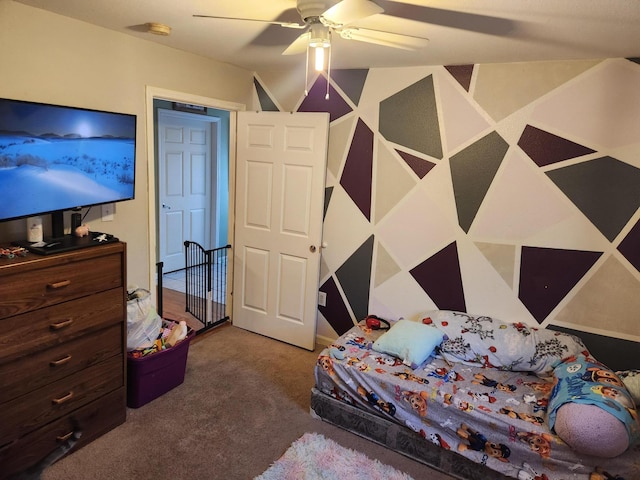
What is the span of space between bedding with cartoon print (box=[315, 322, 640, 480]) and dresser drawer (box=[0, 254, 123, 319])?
4.50ft

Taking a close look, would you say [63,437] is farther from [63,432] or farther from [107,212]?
[107,212]

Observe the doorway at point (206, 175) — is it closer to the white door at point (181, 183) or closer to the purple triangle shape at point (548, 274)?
the white door at point (181, 183)

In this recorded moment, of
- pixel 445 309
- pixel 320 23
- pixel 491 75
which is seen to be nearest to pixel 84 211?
pixel 320 23

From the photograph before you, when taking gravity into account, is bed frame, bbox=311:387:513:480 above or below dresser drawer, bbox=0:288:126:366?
below

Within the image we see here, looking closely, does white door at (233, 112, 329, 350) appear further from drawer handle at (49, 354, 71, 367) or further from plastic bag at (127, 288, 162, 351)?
drawer handle at (49, 354, 71, 367)

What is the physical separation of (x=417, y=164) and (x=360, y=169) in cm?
46

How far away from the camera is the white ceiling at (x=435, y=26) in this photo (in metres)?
1.84

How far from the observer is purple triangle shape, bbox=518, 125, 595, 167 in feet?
8.83

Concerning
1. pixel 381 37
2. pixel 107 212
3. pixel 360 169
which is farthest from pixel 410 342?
pixel 107 212

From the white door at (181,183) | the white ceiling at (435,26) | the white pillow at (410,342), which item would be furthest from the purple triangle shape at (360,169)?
the white door at (181,183)

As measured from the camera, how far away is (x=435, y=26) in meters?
2.12

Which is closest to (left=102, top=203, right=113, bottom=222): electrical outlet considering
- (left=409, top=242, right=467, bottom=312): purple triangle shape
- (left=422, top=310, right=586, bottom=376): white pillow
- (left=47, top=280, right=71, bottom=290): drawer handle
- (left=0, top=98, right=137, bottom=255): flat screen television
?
(left=0, top=98, right=137, bottom=255): flat screen television

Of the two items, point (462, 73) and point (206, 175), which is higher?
point (462, 73)

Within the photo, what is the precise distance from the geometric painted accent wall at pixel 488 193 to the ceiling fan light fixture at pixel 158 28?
4.35 feet
